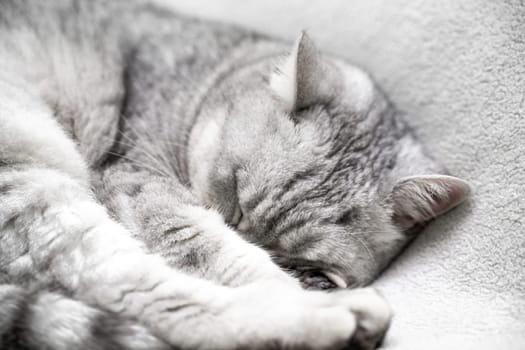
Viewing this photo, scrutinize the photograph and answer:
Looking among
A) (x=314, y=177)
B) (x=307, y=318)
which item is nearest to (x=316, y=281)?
(x=314, y=177)

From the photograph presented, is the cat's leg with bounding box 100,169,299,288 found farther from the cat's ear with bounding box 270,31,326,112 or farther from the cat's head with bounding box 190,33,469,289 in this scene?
the cat's ear with bounding box 270,31,326,112

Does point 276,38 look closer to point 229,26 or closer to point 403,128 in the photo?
point 229,26

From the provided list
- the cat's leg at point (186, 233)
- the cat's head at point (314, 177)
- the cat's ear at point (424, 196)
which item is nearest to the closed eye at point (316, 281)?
the cat's head at point (314, 177)

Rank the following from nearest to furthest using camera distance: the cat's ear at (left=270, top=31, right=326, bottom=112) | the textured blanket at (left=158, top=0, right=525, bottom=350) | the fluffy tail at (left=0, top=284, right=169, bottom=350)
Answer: the fluffy tail at (left=0, top=284, right=169, bottom=350)
the textured blanket at (left=158, top=0, right=525, bottom=350)
the cat's ear at (left=270, top=31, right=326, bottom=112)

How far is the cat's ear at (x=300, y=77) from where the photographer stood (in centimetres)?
136

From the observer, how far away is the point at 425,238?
1527mm

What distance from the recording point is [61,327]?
1.02 m

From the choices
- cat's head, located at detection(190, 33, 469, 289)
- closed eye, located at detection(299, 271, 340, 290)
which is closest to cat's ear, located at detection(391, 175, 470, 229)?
cat's head, located at detection(190, 33, 469, 289)

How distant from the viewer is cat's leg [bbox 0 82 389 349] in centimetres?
102

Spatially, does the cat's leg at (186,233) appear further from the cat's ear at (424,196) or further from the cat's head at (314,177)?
the cat's ear at (424,196)

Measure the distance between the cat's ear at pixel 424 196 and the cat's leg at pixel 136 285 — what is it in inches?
17.0

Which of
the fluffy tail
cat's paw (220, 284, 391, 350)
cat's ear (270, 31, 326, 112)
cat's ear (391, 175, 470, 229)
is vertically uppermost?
cat's ear (270, 31, 326, 112)

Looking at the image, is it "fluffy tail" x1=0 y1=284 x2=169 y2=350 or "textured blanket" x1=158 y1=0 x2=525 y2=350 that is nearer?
"fluffy tail" x1=0 y1=284 x2=169 y2=350

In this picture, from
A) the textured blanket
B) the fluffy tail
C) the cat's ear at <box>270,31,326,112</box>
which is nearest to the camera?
the fluffy tail
